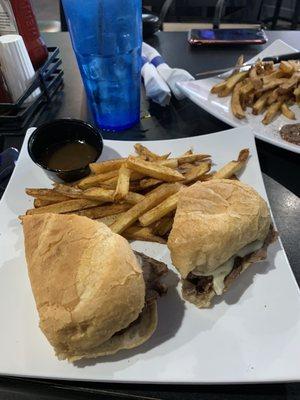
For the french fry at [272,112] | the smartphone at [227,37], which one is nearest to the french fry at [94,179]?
the french fry at [272,112]

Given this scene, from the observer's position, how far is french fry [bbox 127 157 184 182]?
1.54 m

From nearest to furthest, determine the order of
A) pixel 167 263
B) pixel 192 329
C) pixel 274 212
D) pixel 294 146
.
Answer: pixel 192 329 < pixel 167 263 < pixel 274 212 < pixel 294 146

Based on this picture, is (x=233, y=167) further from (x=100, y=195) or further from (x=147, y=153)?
(x=100, y=195)

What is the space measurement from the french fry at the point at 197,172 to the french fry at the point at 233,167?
5cm

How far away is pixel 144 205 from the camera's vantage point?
1.50m

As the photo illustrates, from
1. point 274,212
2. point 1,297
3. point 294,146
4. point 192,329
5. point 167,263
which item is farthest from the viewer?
point 294,146

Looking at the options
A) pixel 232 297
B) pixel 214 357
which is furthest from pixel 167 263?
pixel 214 357

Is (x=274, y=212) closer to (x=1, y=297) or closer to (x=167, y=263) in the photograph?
(x=167, y=263)

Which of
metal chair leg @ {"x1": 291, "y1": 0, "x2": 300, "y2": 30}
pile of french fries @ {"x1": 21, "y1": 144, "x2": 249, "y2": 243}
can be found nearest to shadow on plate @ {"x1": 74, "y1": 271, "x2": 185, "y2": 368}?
pile of french fries @ {"x1": 21, "y1": 144, "x2": 249, "y2": 243}

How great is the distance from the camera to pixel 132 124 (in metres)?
2.28

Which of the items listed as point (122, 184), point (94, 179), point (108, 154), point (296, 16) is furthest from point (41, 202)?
point (296, 16)

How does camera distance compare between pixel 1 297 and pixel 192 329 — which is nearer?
pixel 192 329

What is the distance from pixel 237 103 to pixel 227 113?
0.27ft

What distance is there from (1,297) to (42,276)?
290 mm
